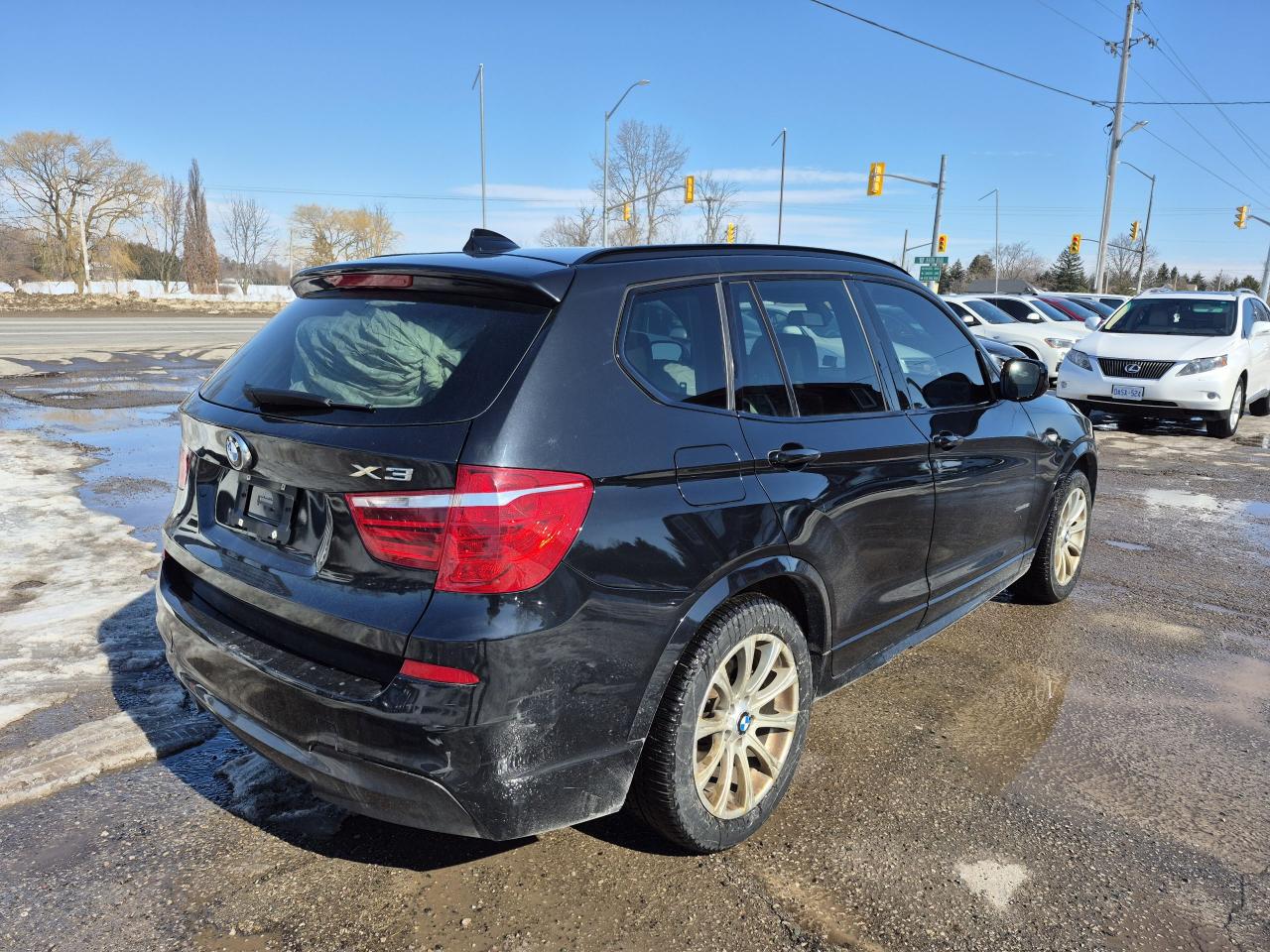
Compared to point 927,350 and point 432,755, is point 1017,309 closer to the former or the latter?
point 927,350

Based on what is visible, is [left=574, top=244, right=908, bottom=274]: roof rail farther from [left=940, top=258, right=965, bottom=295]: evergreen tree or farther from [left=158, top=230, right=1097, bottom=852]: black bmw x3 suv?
[left=940, top=258, right=965, bottom=295]: evergreen tree

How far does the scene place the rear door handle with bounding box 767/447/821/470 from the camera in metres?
2.74

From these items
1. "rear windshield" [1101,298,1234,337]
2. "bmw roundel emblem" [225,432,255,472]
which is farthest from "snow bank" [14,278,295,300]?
"bmw roundel emblem" [225,432,255,472]

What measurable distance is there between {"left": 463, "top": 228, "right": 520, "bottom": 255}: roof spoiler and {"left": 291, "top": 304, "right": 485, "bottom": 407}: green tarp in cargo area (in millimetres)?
405

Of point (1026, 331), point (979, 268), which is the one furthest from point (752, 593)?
point (979, 268)

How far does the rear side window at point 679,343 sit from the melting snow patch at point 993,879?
1.57m

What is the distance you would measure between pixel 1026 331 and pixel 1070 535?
14.2 meters

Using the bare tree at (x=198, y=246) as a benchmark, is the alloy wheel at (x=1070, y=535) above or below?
below

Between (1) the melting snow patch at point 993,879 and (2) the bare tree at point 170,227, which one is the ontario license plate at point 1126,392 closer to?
(1) the melting snow patch at point 993,879

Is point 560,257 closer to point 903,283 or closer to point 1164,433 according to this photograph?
point 903,283

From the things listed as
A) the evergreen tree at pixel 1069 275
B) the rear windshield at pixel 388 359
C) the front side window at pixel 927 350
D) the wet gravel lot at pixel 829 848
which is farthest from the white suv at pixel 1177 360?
the evergreen tree at pixel 1069 275

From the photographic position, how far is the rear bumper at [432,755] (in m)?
2.11

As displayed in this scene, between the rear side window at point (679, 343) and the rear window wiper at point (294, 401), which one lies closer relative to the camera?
the rear window wiper at point (294, 401)

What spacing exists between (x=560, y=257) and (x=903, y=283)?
179 centimetres
